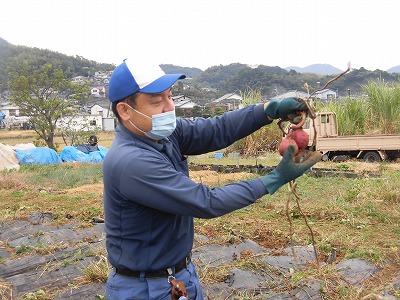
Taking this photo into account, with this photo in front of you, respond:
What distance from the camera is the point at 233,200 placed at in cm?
189

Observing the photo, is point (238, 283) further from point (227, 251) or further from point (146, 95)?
point (146, 95)

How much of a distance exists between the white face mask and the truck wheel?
38.8ft

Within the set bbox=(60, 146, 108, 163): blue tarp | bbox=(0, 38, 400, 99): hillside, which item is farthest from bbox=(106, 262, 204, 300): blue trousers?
bbox=(0, 38, 400, 99): hillside

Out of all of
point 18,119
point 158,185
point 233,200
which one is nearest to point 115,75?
point 158,185

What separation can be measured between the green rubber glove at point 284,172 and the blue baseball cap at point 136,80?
602 millimetres

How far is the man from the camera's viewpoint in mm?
1860

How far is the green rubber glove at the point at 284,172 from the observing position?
193cm

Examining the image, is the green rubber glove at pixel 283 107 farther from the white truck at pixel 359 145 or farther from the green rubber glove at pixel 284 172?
the white truck at pixel 359 145

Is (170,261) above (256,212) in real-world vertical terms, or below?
above

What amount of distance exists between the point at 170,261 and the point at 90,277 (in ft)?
7.23

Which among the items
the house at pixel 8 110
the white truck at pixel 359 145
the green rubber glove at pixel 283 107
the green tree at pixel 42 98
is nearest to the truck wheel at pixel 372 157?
the white truck at pixel 359 145

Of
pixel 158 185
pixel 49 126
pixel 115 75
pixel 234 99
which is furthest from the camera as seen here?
pixel 234 99

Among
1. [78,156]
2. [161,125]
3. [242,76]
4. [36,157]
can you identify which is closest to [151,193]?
[161,125]

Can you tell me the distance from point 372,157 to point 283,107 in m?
11.6
